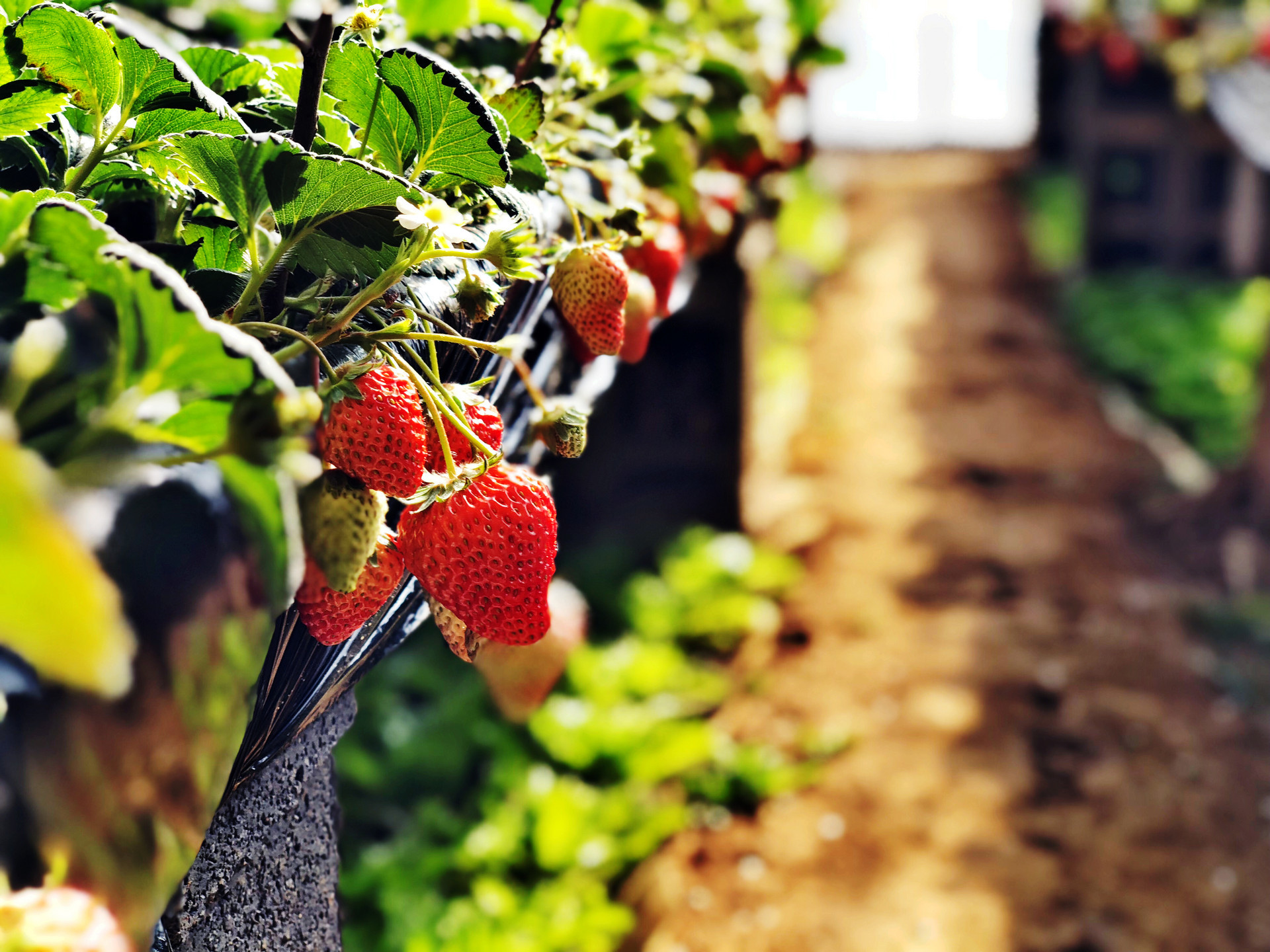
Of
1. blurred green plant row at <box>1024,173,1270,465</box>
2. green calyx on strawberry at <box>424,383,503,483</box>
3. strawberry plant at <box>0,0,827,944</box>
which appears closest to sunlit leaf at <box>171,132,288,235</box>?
strawberry plant at <box>0,0,827,944</box>

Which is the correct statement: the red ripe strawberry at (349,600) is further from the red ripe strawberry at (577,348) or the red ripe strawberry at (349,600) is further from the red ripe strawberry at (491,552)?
the red ripe strawberry at (577,348)

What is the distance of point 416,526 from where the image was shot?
0.85 m

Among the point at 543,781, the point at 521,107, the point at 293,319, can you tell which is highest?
the point at 521,107

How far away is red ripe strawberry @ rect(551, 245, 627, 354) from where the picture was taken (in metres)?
1.11

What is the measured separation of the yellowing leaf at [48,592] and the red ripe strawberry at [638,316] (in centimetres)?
94

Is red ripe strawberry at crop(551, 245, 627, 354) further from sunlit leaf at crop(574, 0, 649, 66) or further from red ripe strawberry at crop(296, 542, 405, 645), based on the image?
sunlit leaf at crop(574, 0, 649, 66)

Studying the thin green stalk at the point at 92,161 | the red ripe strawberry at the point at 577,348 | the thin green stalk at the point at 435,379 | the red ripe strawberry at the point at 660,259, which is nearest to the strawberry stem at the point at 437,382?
the thin green stalk at the point at 435,379

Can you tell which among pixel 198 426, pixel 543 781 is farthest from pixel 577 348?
pixel 543 781

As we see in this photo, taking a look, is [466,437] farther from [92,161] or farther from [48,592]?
[48,592]

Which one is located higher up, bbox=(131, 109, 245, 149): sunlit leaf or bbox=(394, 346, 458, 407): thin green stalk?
bbox=(131, 109, 245, 149): sunlit leaf

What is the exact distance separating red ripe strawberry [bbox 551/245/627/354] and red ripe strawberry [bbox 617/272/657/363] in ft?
0.67

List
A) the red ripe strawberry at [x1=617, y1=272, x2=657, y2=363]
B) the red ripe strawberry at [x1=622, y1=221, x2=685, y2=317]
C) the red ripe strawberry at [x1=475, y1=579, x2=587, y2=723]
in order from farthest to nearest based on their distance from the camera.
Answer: the red ripe strawberry at [x1=622, y1=221, x2=685, y2=317], the red ripe strawberry at [x1=617, y1=272, x2=657, y2=363], the red ripe strawberry at [x1=475, y1=579, x2=587, y2=723]

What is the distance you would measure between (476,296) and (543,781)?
2765 millimetres

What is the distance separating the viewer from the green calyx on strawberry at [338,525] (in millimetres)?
621
